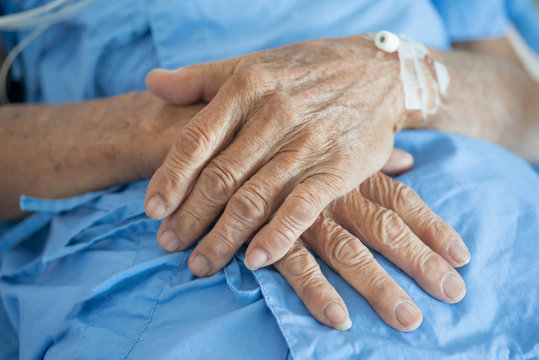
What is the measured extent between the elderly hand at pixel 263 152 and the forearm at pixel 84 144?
0.09 meters

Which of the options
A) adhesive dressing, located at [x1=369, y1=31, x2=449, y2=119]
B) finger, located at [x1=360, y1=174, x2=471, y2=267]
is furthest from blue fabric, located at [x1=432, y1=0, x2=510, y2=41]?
finger, located at [x1=360, y1=174, x2=471, y2=267]

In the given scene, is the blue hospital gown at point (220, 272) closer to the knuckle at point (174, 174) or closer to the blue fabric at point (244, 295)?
the blue fabric at point (244, 295)

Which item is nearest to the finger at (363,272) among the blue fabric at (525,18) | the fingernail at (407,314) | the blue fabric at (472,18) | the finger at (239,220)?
the fingernail at (407,314)

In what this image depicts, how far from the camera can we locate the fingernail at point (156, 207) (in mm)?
701

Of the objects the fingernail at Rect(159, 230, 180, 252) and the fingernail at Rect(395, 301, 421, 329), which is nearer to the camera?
the fingernail at Rect(395, 301, 421, 329)

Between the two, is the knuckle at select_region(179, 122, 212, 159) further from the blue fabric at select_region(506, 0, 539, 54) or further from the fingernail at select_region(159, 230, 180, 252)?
the blue fabric at select_region(506, 0, 539, 54)

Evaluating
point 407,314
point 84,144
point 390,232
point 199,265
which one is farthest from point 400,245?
point 84,144

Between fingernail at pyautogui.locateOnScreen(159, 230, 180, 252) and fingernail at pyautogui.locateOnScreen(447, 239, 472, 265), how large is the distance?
47cm

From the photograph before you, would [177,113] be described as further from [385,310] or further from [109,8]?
[385,310]

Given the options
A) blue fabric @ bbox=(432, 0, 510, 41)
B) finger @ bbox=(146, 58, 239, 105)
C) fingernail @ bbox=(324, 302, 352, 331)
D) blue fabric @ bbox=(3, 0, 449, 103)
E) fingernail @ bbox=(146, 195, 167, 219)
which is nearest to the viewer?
fingernail @ bbox=(324, 302, 352, 331)

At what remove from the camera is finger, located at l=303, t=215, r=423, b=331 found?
61cm

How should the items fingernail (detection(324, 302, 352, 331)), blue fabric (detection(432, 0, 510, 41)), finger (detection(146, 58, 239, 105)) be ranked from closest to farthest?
1. fingernail (detection(324, 302, 352, 331))
2. finger (detection(146, 58, 239, 105))
3. blue fabric (detection(432, 0, 510, 41))

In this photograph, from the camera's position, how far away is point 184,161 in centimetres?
70

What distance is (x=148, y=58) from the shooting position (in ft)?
3.34
